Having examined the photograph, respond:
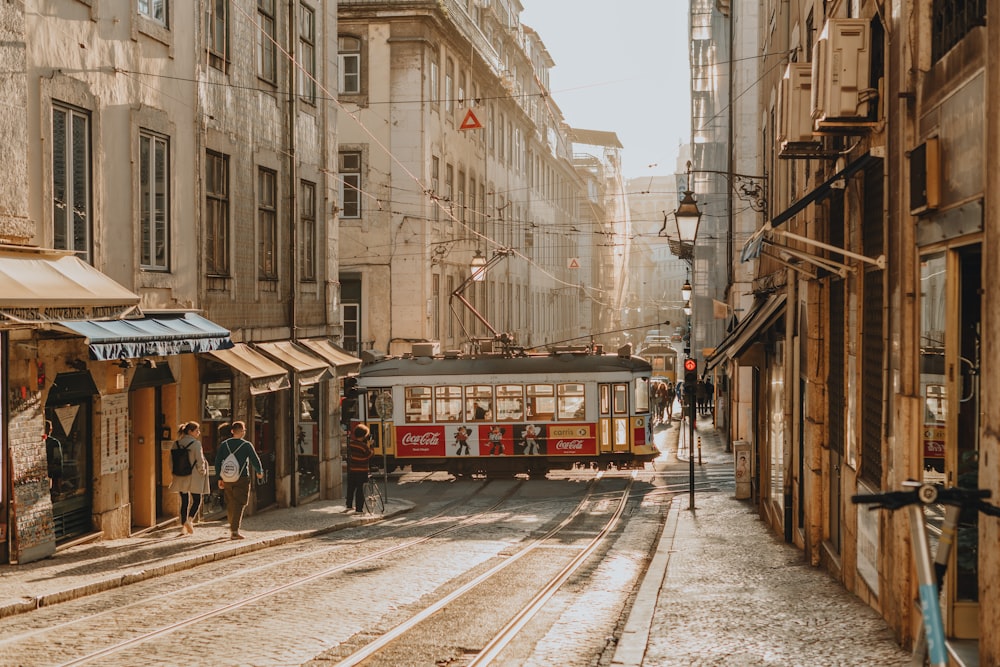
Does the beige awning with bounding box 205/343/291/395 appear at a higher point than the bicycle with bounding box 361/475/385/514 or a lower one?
higher

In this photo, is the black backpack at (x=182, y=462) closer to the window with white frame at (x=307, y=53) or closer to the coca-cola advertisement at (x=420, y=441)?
the window with white frame at (x=307, y=53)

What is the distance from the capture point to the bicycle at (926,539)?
4320 millimetres

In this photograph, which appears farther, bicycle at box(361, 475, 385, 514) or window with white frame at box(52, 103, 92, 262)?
bicycle at box(361, 475, 385, 514)

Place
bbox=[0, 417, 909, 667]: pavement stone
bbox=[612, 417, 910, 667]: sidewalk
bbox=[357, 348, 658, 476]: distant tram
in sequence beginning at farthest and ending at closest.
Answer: bbox=[357, 348, 658, 476]: distant tram
bbox=[0, 417, 909, 667]: pavement stone
bbox=[612, 417, 910, 667]: sidewalk

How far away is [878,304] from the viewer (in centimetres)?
948

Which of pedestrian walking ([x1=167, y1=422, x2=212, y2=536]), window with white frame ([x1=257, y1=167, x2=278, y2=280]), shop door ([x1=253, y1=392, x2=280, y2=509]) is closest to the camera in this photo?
pedestrian walking ([x1=167, y1=422, x2=212, y2=536])

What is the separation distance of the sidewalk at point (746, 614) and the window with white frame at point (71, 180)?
25.9ft

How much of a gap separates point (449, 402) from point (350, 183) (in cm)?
1006

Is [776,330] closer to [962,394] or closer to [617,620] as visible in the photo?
[617,620]

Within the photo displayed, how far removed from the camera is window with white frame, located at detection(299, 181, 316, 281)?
2303 centimetres

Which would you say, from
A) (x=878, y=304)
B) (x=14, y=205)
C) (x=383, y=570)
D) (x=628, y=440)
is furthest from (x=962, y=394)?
(x=628, y=440)

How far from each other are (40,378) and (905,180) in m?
9.60

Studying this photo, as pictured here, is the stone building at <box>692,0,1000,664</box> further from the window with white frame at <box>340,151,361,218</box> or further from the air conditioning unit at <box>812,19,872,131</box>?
the window with white frame at <box>340,151,361,218</box>

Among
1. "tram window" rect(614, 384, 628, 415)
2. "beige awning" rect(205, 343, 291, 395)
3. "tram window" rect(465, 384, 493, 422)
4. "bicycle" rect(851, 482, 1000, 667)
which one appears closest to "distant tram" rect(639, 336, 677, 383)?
"tram window" rect(614, 384, 628, 415)
